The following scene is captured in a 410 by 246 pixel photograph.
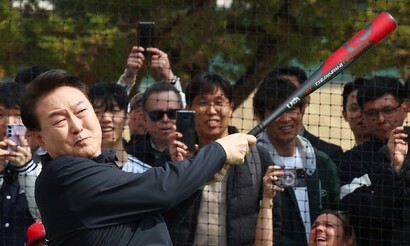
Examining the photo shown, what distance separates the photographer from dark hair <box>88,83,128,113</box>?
251 inches

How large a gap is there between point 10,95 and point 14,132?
393 mm

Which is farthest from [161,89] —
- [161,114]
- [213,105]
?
[213,105]

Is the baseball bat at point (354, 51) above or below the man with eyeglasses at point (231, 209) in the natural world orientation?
above

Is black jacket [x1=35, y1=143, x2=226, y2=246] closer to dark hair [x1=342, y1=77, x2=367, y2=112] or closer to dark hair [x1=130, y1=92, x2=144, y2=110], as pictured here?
dark hair [x1=130, y1=92, x2=144, y2=110]

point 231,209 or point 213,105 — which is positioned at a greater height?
point 213,105

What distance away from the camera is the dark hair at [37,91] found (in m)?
4.04

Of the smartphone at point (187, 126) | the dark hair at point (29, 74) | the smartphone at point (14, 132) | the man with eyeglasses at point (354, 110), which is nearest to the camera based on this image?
the smartphone at point (187, 126)

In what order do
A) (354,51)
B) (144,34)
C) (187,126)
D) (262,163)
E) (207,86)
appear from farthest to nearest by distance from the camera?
(144,34), (207,86), (262,163), (187,126), (354,51)

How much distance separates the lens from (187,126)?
18.6 ft

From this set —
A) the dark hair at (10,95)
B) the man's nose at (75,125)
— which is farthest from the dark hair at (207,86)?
the man's nose at (75,125)

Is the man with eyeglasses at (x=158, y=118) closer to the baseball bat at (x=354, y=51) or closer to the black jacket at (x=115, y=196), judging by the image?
the baseball bat at (x=354, y=51)

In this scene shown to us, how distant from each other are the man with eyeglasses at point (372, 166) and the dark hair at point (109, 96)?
1.35m

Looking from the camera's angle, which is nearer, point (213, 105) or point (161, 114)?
point (213, 105)

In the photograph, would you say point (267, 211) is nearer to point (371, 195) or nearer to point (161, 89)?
point (371, 195)
